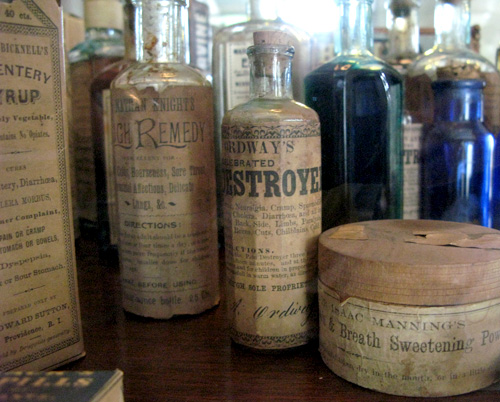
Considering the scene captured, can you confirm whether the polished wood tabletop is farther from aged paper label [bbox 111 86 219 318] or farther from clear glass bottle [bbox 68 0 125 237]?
clear glass bottle [bbox 68 0 125 237]

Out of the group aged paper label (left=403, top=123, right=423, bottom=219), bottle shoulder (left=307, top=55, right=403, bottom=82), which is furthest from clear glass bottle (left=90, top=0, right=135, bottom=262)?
aged paper label (left=403, top=123, right=423, bottom=219)

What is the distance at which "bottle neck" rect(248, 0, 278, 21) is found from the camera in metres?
0.77

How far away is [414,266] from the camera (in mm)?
412

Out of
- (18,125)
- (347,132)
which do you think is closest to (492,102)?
(347,132)

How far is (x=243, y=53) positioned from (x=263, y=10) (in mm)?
68

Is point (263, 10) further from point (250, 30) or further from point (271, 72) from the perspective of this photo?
point (271, 72)

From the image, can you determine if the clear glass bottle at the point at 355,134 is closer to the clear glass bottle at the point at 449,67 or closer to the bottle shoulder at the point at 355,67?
the bottle shoulder at the point at 355,67

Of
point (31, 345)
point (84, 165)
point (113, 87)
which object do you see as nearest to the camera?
point (31, 345)

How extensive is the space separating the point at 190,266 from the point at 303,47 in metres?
0.36

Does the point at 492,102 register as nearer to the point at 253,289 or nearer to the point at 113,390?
the point at 253,289

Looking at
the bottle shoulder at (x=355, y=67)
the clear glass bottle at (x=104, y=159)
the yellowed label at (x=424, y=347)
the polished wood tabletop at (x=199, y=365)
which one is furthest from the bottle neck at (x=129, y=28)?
the yellowed label at (x=424, y=347)

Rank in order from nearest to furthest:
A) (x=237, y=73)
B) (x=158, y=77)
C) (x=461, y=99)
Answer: (x=158, y=77) → (x=461, y=99) → (x=237, y=73)

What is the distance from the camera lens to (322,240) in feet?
1.60

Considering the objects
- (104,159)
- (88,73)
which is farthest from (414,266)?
(88,73)
